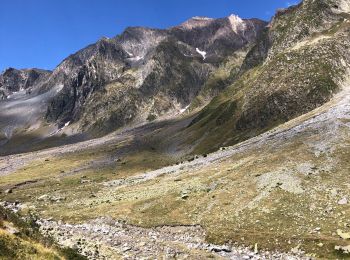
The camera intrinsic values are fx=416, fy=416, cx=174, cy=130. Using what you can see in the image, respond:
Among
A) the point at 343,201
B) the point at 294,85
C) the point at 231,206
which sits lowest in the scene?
the point at 343,201

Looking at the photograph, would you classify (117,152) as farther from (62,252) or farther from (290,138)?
(62,252)

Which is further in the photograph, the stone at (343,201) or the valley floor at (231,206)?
the stone at (343,201)

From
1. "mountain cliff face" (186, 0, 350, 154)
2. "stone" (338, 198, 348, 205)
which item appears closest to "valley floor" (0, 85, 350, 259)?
"stone" (338, 198, 348, 205)

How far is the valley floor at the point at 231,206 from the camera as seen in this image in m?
41.1

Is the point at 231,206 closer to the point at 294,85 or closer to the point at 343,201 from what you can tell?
the point at 343,201

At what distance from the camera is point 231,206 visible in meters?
51.9

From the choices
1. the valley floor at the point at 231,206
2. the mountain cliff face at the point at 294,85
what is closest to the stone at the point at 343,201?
the valley floor at the point at 231,206

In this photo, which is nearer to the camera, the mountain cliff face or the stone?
the stone

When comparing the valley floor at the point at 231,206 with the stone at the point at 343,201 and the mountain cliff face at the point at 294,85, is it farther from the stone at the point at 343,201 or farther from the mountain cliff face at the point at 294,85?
the mountain cliff face at the point at 294,85

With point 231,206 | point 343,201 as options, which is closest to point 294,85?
point 231,206

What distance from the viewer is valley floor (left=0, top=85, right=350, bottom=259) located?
4109cm

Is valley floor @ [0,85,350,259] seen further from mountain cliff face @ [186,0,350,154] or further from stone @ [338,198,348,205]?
mountain cliff face @ [186,0,350,154]

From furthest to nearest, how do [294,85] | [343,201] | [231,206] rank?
[294,85] < [231,206] < [343,201]

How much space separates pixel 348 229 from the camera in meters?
41.1
